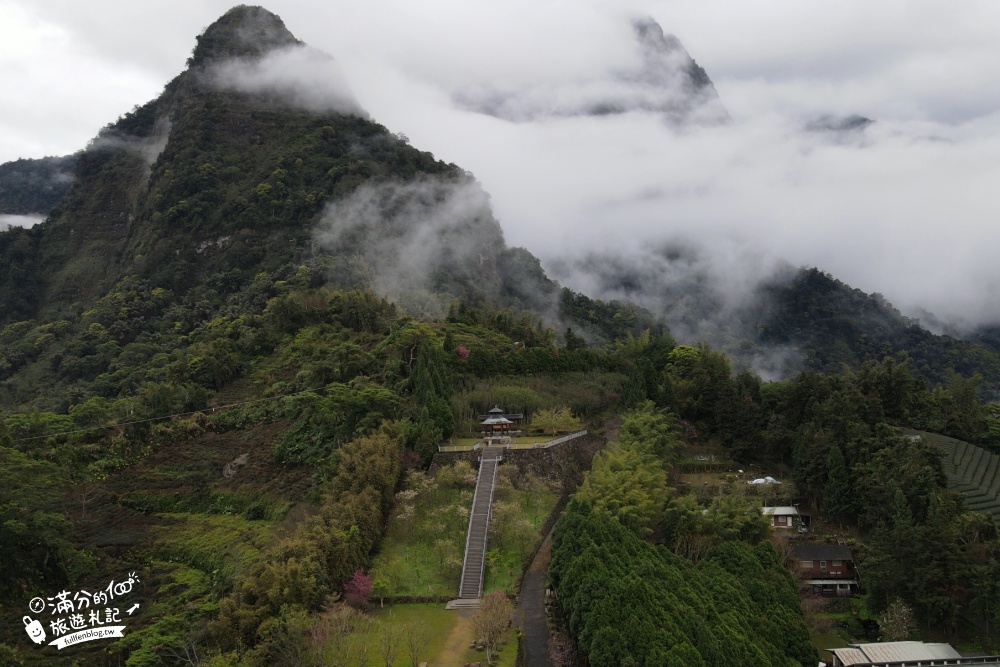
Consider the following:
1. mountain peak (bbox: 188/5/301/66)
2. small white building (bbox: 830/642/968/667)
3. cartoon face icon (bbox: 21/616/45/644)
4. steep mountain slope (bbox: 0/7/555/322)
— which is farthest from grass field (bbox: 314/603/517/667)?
mountain peak (bbox: 188/5/301/66)

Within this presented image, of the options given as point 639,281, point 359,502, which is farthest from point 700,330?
point 359,502

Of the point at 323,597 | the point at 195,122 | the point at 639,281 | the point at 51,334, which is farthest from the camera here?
the point at 639,281

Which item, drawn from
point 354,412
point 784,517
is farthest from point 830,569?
point 354,412

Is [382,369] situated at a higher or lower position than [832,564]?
higher

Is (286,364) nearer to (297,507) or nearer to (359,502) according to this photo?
(297,507)

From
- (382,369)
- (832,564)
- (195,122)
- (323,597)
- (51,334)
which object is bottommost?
(832,564)

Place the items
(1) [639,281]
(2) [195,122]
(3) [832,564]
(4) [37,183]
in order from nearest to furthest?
(3) [832,564], (2) [195,122], (1) [639,281], (4) [37,183]

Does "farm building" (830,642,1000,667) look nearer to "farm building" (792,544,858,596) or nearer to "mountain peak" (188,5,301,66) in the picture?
"farm building" (792,544,858,596)

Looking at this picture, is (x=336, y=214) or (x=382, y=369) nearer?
(x=382, y=369)
